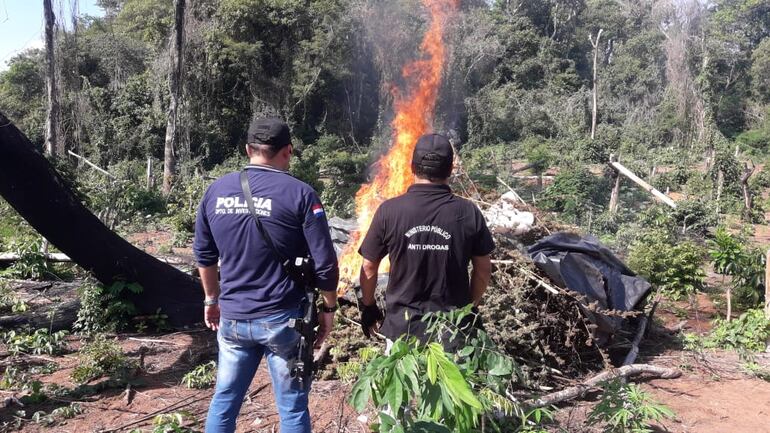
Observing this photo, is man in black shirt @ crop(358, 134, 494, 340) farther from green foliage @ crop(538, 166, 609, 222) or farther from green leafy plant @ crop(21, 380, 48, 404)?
green foliage @ crop(538, 166, 609, 222)

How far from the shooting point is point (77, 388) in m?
3.97

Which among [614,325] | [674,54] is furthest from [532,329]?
[674,54]

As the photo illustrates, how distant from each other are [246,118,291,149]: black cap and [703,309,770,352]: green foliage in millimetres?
4885

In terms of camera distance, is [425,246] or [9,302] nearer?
[425,246]

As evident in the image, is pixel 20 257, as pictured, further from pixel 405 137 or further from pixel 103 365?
pixel 405 137

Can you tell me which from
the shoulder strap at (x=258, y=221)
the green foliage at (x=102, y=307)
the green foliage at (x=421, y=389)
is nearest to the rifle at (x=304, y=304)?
the shoulder strap at (x=258, y=221)

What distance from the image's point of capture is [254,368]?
8.64 feet

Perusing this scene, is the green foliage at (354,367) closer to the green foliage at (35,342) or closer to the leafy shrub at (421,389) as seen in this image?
the leafy shrub at (421,389)

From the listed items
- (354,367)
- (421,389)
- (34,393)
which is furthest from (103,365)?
(421,389)

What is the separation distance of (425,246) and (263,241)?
0.71 m

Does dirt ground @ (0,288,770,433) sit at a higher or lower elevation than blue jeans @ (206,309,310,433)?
lower

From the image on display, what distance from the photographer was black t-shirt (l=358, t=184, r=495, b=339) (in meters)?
2.53

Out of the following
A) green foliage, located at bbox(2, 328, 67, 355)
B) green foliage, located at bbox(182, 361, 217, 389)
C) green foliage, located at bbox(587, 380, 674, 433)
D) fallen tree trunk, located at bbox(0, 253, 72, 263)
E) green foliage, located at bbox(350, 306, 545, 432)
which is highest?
green foliage, located at bbox(350, 306, 545, 432)

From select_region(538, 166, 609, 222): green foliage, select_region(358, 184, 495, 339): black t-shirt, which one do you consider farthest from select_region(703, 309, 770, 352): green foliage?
select_region(538, 166, 609, 222): green foliage
